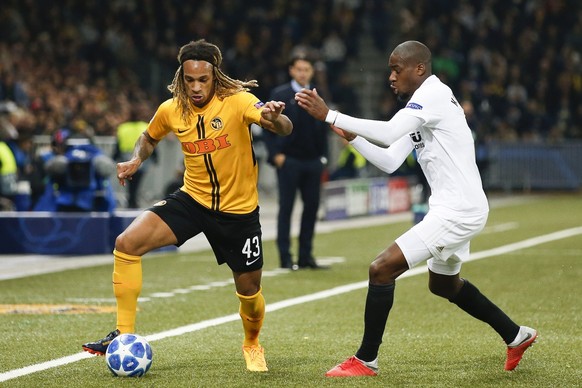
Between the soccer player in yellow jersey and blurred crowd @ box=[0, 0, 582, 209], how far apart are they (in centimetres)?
2113

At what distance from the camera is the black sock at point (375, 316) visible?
7527 millimetres

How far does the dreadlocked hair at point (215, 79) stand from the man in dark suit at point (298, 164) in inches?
223

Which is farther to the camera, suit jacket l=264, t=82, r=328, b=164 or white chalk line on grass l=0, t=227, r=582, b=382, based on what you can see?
suit jacket l=264, t=82, r=328, b=164

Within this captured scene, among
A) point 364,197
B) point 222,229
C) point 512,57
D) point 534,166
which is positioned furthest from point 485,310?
point 512,57

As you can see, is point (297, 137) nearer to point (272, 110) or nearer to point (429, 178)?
point (429, 178)

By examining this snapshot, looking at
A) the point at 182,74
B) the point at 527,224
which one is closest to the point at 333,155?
the point at 527,224

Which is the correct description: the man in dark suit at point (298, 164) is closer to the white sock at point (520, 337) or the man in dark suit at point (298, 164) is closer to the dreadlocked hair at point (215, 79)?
the dreadlocked hair at point (215, 79)

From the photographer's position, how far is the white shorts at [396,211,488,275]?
7.51 m

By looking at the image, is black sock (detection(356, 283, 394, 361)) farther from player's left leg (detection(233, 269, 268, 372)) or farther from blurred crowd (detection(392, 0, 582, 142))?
blurred crowd (detection(392, 0, 582, 142))

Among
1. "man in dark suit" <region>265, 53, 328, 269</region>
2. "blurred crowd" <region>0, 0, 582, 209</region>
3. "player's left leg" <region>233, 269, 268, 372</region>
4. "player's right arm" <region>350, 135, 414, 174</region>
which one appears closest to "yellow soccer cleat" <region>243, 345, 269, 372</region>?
"player's left leg" <region>233, 269, 268, 372</region>

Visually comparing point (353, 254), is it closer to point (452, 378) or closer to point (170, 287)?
point (170, 287)

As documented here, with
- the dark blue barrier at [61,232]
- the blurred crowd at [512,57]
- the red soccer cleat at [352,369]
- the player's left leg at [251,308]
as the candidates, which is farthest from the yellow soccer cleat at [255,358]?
the blurred crowd at [512,57]

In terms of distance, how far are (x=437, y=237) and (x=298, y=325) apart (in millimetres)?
2735

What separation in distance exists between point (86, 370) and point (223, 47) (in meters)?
26.1
